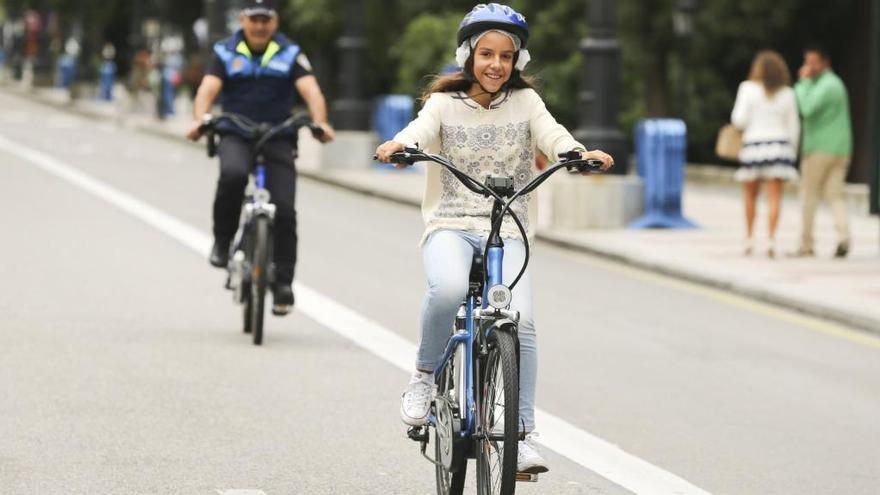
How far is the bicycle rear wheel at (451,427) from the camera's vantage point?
21.1 ft

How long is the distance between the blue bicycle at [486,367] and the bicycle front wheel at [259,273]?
4.32 metres

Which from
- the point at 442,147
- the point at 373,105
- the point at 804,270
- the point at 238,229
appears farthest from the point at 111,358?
the point at 373,105

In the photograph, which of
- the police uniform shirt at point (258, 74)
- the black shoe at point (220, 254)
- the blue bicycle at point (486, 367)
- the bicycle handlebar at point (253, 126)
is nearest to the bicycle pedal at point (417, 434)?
the blue bicycle at point (486, 367)

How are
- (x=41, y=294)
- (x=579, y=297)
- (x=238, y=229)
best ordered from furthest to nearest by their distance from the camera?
(x=579, y=297)
(x=41, y=294)
(x=238, y=229)

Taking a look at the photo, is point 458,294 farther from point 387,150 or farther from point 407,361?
point 407,361

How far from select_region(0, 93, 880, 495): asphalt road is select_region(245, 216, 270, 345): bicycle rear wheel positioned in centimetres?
18

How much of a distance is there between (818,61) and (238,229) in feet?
22.9

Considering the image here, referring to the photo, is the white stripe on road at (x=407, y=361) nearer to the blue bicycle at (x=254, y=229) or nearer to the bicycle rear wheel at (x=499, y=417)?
the blue bicycle at (x=254, y=229)

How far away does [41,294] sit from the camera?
13109mm

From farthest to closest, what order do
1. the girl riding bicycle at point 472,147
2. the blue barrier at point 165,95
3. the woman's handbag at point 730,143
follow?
the blue barrier at point 165,95 → the woman's handbag at point 730,143 → the girl riding bicycle at point 472,147

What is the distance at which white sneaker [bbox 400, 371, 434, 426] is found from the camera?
6836 millimetres

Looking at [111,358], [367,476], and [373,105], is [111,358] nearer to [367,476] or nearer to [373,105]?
[367,476]

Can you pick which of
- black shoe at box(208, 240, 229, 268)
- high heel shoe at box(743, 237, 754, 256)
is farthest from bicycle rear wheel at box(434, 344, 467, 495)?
high heel shoe at box(743, 237, 754, 256)

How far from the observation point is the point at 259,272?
11.0 metres
